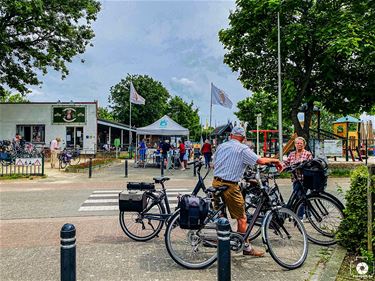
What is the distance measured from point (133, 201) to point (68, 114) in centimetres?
2722

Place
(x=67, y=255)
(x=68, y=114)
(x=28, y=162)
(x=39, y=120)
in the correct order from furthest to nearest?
(x=39, y=120), (x=68, y=114), (x=28, y=162), (x=67, y=255)

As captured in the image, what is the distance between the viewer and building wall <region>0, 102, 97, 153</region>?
102ft

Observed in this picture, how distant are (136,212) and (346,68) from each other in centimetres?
1649

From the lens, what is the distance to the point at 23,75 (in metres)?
28.4

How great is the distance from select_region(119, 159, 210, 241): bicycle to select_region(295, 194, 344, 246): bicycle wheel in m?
1.77

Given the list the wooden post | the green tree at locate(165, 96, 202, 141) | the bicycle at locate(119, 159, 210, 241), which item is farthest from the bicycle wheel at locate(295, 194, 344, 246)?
the green tree at locate(165, 96, 202, 141)

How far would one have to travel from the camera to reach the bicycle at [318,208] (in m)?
5.73

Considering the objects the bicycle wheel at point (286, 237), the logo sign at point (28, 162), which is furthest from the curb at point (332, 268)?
the logo sign at point (28, 162)

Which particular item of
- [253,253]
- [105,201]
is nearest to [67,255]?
[253,253]

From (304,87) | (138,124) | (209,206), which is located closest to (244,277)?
(209,206)

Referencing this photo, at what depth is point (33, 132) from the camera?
3150 centimetres

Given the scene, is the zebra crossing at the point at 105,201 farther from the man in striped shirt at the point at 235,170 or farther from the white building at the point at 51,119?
Result: the white building at the point at 51,119

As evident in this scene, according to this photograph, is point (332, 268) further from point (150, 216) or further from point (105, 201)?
point (105, 201)

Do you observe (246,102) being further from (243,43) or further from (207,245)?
(207,245)
